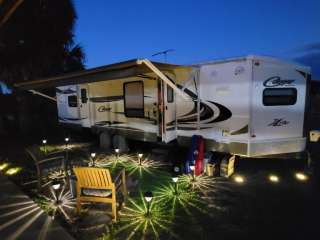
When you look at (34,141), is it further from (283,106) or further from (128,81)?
(283,106)

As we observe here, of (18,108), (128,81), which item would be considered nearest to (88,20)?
(18,108)

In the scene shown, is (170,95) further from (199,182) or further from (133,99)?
(199,182)

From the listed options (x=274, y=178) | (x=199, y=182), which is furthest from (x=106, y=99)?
(x=274, y=178)

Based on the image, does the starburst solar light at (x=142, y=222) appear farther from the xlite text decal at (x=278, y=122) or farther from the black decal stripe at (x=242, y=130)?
the xlite text decal at (x=278, y=122)

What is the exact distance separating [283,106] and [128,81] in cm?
443

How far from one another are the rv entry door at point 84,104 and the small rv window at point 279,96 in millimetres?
6926

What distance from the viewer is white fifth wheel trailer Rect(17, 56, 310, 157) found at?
199 inches

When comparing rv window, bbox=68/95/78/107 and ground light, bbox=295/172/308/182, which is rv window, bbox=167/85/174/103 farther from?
rv window, bbox=68/95/78/107

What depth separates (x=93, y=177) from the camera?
3615 mm

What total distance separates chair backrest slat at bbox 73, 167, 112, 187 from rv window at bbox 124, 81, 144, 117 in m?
3.73

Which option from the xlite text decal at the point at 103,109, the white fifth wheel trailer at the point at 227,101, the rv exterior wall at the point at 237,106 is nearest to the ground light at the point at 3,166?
the white fifth wheel trailer at the point at 227,101

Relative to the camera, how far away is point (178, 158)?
20.7 feet

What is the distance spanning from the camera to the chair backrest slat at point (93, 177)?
352cm

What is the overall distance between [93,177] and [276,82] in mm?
4146
